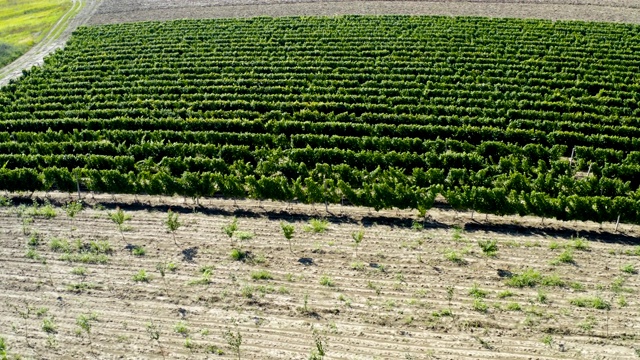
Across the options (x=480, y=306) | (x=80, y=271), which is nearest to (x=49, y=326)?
(x=80, y=271)

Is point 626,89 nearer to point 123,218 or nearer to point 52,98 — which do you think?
point 123,218

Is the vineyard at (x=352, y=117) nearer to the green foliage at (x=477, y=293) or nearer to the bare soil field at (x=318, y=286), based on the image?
the bare soil field at (x=318, y=286)

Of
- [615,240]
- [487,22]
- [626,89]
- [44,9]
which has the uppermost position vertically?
[487,22]

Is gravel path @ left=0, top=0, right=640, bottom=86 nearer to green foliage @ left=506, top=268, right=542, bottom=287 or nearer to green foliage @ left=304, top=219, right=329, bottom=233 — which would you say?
green foliage @ left=304, top=219, right=329, bottom=233

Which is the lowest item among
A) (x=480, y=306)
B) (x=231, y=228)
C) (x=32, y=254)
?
(x=32, y=254)

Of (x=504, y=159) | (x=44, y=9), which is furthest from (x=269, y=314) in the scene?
(x=44, y=9)

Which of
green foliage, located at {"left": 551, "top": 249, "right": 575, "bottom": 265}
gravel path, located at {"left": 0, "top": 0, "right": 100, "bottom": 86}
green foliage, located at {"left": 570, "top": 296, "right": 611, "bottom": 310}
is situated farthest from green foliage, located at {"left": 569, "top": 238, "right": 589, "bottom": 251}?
gravel path, located at {"left": 0, "top": 0, "right": 100, "bottom": 86}

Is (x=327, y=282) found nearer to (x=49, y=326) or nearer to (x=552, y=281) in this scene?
(x=552, y=281)
